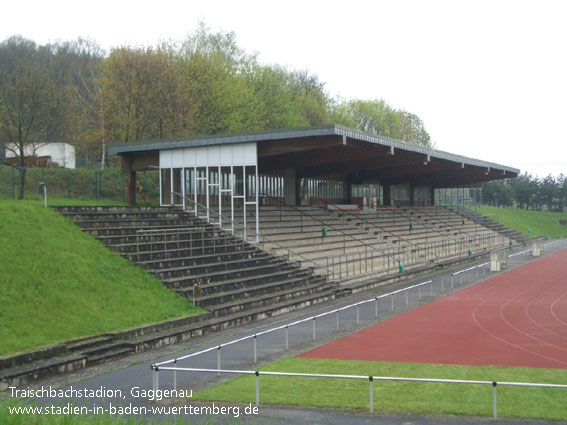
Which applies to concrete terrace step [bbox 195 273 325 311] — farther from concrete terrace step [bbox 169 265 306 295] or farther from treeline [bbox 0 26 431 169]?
treeline [bbox 0 26 431 169]

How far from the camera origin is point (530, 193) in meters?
100

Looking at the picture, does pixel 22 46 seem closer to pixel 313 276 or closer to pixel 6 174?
pixel 6 174

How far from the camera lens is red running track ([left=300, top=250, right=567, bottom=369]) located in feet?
46.9

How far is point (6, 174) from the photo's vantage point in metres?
29.7

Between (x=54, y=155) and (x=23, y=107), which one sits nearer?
(x=23, y=107)

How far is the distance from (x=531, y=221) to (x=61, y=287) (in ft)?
243

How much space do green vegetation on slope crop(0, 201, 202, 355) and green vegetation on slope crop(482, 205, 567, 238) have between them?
56.8 metres

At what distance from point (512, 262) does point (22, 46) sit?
56349mm

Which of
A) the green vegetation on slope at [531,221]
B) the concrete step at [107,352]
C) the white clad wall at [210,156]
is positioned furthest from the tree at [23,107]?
the green vegetation on slope at [531,221]

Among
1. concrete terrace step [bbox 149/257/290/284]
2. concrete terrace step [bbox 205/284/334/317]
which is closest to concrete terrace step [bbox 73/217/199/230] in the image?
concrete terrace step [bbox 149/257/290/284]

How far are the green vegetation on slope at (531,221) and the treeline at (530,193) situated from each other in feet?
44.5

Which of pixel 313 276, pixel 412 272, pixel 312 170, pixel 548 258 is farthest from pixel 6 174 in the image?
pixel 548 258

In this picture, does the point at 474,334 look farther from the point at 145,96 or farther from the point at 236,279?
the point at 145,96

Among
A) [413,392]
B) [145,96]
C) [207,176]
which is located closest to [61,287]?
Result: [413,392]
